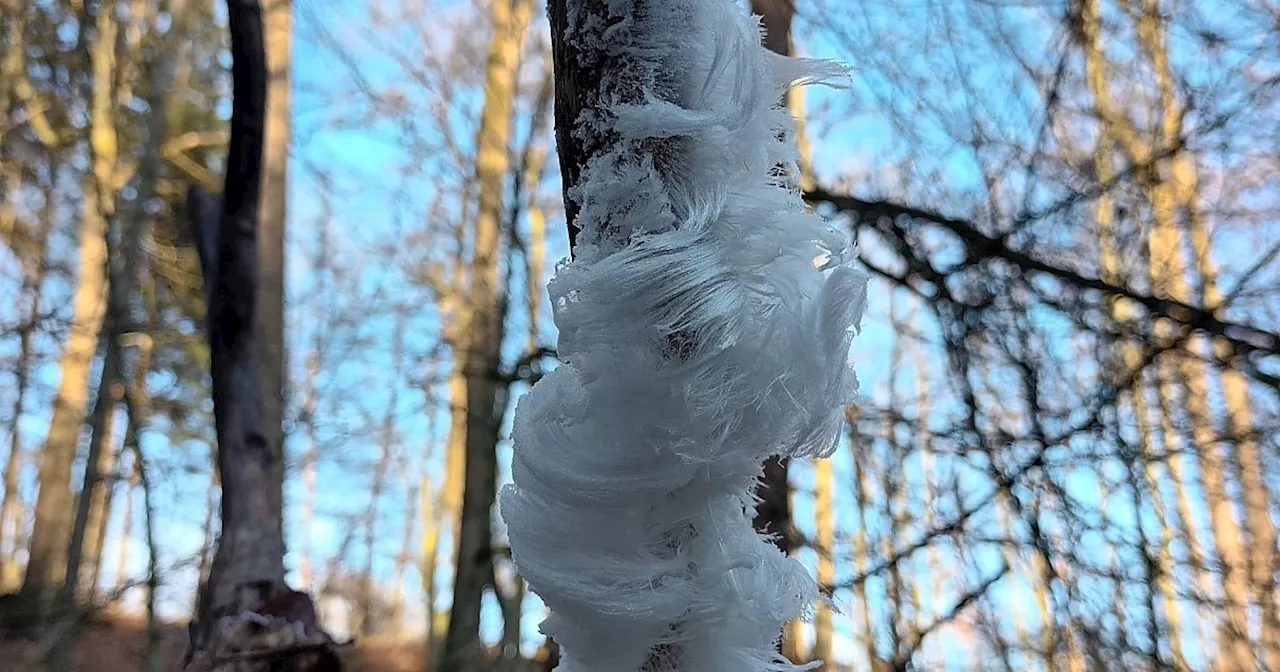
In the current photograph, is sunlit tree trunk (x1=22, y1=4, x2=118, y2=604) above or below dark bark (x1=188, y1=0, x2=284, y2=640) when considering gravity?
above

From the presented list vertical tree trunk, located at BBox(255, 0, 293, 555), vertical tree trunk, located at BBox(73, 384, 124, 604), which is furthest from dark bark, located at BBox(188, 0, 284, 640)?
vertical tree trunk, located at BBox(73, 384, 124, 604)

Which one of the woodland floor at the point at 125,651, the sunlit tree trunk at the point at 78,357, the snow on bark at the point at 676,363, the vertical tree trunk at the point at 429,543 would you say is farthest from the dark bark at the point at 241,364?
the vertical tree trunk at the point at 429,543

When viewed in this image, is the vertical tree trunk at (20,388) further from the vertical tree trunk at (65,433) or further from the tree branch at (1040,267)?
the tree branch at (1040,267)

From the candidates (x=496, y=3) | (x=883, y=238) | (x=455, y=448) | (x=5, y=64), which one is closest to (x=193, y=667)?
(x=883, y=238)

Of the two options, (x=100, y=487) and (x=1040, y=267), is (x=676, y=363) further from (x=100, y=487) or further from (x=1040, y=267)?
(x=100, y=487)

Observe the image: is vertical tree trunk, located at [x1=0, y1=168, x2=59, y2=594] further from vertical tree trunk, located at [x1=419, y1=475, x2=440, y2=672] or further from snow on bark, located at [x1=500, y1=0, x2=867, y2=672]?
snow on bark, located at [x1=500, y1=0, x2=867, y2=672]
